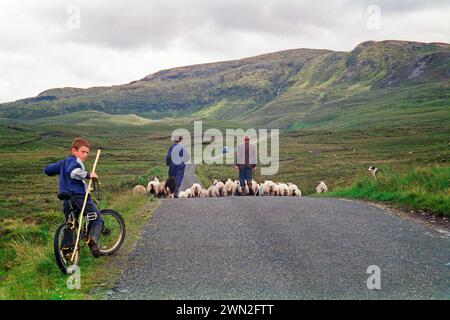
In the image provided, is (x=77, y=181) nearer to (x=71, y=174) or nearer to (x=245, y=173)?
(x=71, y=174)

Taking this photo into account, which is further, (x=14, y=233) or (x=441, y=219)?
(x=14, y=233)

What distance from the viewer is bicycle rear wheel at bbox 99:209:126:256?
9.67 meters

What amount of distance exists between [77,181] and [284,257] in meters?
3.92

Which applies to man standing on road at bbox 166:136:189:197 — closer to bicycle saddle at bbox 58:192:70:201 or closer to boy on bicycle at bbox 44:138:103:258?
boy on bicycle at bbox 44:138:103:258

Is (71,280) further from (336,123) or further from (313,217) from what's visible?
(336,123)

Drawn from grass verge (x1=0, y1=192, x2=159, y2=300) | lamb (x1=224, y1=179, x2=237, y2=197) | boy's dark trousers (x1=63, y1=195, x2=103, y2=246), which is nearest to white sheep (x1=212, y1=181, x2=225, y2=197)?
lamb (x1=224, y1=179, x2=237, y2=197)

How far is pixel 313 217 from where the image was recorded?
12984mm

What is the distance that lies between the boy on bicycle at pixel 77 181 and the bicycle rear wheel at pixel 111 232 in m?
0.37

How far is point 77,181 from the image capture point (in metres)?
9.09

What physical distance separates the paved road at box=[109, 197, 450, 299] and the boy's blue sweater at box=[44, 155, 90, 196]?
5.34 feet

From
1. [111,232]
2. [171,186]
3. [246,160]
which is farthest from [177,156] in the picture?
[111,232]

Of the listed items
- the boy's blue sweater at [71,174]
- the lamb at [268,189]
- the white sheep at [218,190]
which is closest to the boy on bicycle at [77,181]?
the boy's blue sweater at [71,174]
